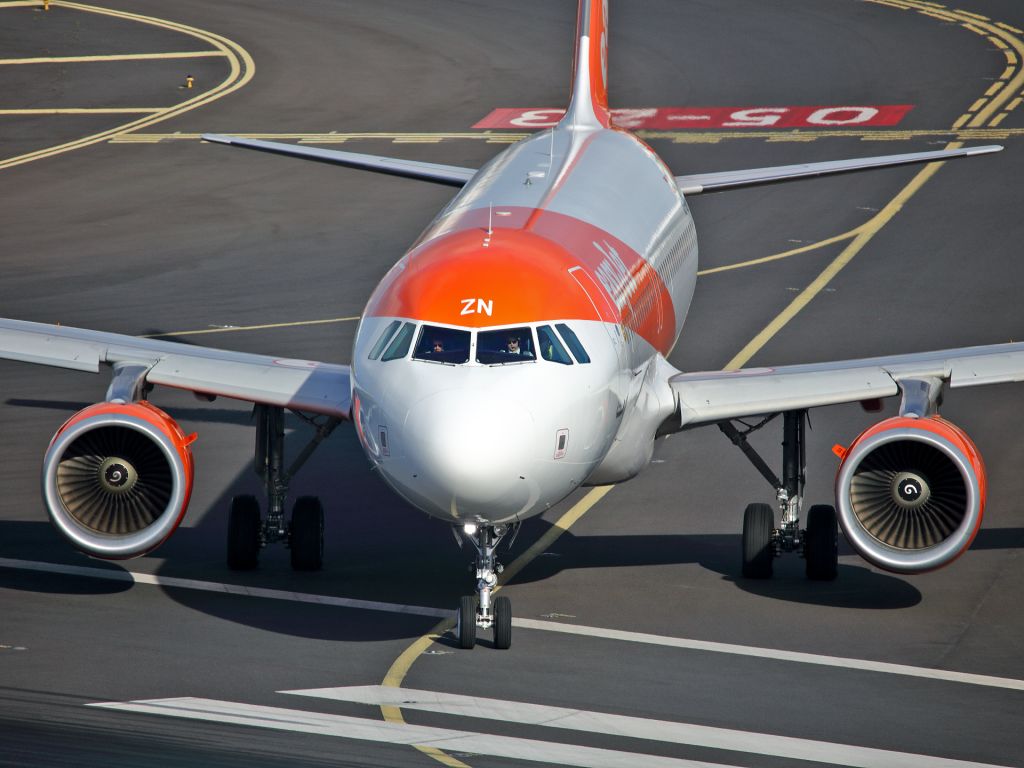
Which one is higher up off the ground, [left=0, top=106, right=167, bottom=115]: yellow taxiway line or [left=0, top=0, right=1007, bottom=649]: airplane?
[left=0, top=106, right=167, bottom=115]: yellow taxiway line

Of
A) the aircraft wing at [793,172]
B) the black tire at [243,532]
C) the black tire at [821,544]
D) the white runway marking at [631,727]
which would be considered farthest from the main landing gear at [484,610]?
the aircraft wing at [793,172]

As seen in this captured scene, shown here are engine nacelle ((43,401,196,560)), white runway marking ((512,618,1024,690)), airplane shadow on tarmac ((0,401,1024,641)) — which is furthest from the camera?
airplane shadow on tarmac ((0,401,1024,641))

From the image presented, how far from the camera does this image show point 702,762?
722 inches

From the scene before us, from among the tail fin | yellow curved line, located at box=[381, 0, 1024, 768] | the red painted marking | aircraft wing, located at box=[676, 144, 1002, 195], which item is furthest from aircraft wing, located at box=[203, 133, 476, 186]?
the red painted marking

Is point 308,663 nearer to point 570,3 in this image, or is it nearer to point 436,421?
point 436,421

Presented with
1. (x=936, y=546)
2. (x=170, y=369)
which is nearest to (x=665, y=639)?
(x=936, y=546)

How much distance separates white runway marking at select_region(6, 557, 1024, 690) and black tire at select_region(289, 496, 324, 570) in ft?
3.10

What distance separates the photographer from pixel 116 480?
2334 centimetres

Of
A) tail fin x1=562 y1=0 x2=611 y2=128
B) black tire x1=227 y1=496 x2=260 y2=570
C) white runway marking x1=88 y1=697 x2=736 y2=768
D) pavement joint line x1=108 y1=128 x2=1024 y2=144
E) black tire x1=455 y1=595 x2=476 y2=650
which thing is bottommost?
white runway marking x1=88 y1=697 x2=736 y2=768

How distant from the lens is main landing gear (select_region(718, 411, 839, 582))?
987 inches

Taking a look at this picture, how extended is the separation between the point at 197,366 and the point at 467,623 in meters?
5.68

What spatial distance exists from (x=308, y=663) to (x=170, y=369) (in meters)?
5.18

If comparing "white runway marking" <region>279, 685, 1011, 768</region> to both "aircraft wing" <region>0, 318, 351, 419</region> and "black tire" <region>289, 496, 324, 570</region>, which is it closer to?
"aircraft wing" <region>0, 318, 351, 419</region>

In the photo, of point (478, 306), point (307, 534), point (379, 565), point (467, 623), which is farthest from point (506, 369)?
point (379, 565)
